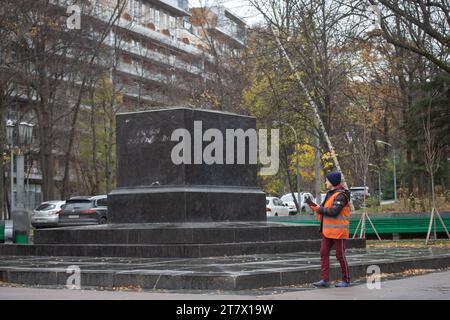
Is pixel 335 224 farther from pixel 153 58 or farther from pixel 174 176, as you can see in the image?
pixel 153 58

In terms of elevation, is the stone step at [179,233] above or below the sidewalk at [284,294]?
above

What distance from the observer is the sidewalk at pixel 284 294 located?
1034cm

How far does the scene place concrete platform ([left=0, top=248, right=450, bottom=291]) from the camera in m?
11.5

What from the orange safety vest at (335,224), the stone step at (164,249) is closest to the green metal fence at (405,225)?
the stone step at (164,249)

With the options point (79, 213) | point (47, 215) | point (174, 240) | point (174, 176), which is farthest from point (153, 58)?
point (174, 240)

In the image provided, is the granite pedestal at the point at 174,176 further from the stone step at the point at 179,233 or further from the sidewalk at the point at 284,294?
the sidewalk at the point at 284,294

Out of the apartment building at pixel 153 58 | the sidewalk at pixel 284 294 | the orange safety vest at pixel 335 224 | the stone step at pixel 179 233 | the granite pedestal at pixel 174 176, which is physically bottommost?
the sidewalk at pixel 284 294

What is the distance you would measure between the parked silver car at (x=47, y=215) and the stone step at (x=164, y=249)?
20.4 meters

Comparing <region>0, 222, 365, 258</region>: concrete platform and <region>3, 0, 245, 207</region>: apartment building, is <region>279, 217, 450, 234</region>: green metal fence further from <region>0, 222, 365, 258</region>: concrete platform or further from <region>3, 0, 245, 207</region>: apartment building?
<region>3, 0, 245, 207</region>: apartment building

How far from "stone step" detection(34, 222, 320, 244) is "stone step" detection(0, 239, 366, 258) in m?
0.26

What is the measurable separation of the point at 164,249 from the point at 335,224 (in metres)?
4.66

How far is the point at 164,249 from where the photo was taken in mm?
15211

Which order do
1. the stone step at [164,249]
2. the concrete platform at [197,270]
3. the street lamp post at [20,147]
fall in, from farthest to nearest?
the street lamp post at [20,147] < the stone step at [164,249] < the concrete platform at [197,270]
